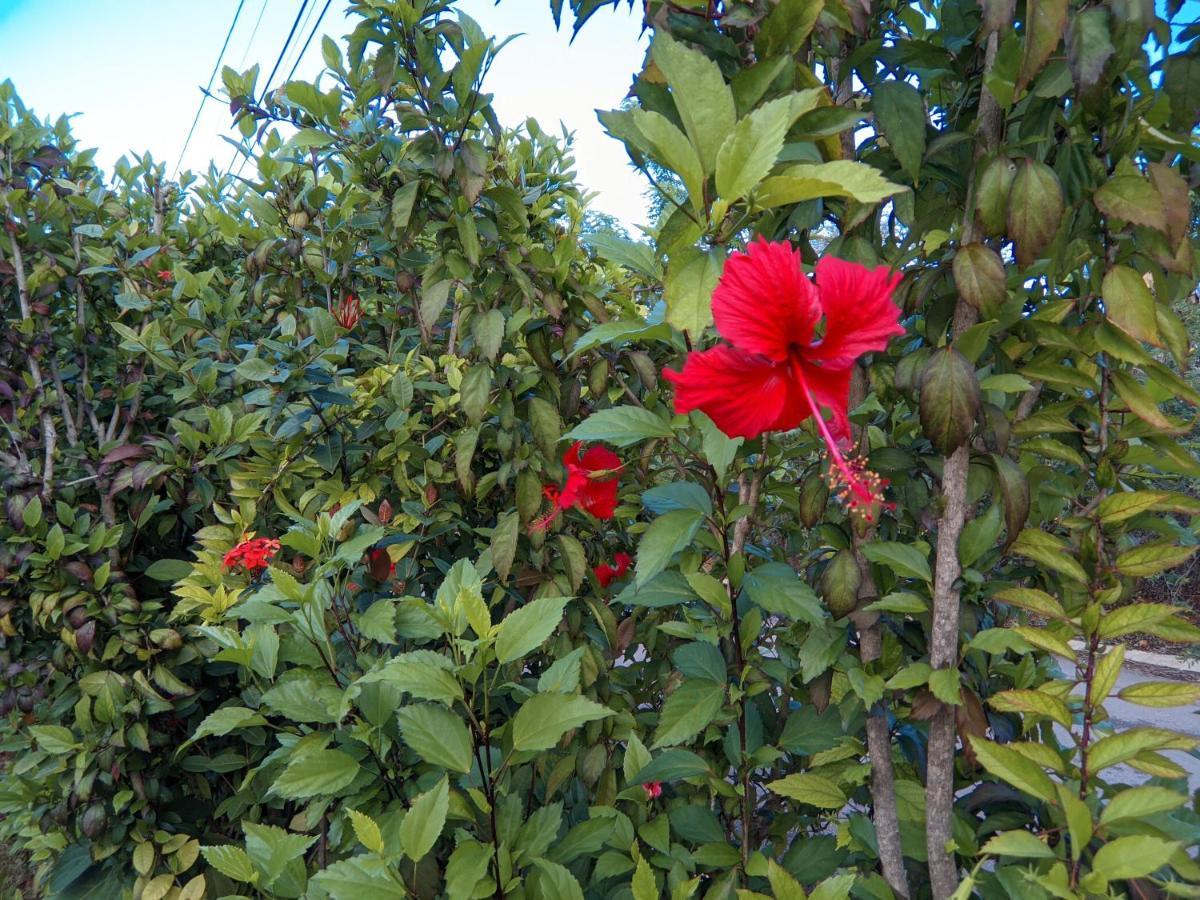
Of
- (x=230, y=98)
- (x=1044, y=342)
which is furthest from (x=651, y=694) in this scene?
(x=230, y=98)

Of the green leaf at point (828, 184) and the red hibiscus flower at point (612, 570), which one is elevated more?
the green leaf at point (828, 184)

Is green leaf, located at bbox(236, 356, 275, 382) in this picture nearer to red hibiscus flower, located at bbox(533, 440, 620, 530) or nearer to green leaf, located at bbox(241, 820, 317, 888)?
red hibiscus flower, located at bbox(533, 440, 620, 530)

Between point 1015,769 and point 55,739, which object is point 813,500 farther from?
point 55,739

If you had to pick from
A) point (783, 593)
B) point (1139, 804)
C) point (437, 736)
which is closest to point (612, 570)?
point (783, 593)

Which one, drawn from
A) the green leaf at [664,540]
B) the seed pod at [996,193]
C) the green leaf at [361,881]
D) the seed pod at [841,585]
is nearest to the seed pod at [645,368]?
the green leaf at [664,540]

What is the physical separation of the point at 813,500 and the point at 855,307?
32 cm

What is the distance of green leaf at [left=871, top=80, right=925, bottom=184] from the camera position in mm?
812

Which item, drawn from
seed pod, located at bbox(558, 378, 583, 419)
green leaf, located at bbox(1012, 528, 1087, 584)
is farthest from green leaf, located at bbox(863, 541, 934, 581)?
seed pod, located at bbox(558, 378, 583, 419)

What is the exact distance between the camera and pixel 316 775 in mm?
856

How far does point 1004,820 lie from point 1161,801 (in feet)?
0.86

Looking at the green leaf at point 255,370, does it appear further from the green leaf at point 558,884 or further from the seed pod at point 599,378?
the green leaf at point 558,884

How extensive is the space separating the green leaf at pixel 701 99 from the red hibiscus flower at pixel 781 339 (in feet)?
0.40

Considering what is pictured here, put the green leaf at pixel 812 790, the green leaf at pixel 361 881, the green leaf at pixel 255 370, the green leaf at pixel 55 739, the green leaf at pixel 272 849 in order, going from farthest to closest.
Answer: the green leaf at pixel 55 739 → the green leaf at pixel 255 370 → the green leaf at pixel 812 790 → the green leaf at pixel 272 849 → the green leaf at pixel 361 881

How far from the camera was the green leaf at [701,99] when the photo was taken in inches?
27.5
